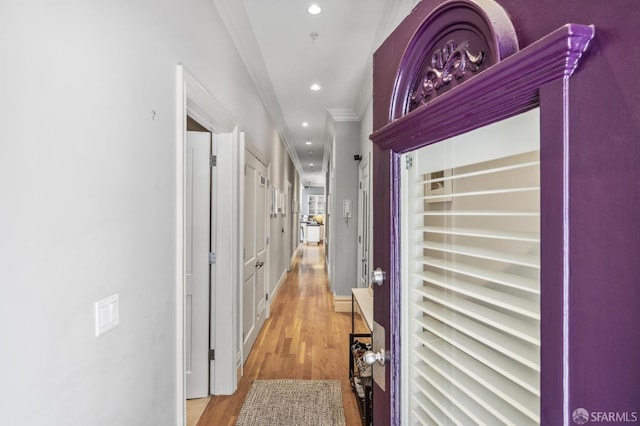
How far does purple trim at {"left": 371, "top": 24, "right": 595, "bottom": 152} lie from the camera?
0.44m

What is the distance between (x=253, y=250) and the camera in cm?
325

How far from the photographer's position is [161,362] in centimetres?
135

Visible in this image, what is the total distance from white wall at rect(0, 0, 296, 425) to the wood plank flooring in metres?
1.02

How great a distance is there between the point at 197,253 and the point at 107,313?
1.29m

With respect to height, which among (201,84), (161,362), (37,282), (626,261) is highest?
(201,84)

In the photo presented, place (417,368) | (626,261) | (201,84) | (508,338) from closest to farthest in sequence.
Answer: (626,261), (508,338), (417,368), (201,84)

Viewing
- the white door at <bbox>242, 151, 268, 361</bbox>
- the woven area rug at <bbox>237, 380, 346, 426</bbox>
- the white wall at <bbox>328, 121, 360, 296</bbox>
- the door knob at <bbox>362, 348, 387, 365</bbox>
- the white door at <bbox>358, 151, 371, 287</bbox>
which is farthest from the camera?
the white wall at <bbox>328, 121, 360, 296</bbox>

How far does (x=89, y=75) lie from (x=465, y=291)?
1.16 meters

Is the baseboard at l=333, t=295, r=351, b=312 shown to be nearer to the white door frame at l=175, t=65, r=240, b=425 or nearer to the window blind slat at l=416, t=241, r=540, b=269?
the white door frame at l=175, t=65, r=240, b=425

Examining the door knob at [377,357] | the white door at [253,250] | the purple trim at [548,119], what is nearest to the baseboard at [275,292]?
the white door at [253,250]

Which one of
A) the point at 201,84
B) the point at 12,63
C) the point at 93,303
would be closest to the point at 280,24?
the point at 201,84

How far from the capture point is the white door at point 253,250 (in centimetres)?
289

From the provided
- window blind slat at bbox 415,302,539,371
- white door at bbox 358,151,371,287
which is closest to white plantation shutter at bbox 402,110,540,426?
window blind slat at bbox 415,302,539,371

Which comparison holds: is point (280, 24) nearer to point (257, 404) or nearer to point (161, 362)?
point (161, 362)
